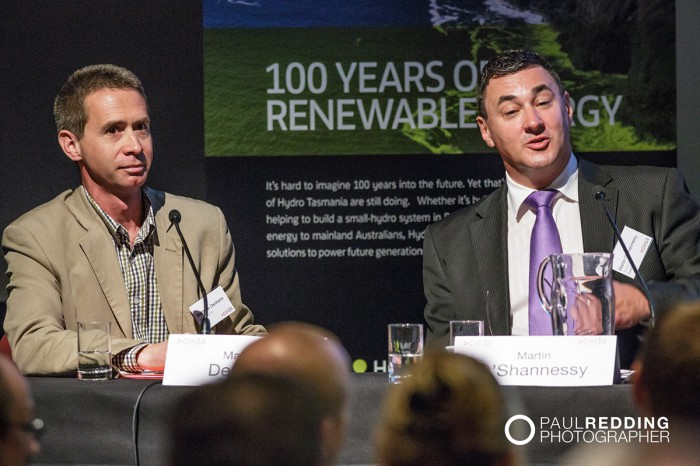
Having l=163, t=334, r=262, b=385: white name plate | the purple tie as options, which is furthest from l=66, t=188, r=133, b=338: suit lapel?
the purple tie

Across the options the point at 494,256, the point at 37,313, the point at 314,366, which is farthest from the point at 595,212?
the point at 314,366

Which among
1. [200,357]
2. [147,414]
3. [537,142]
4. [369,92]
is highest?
[369,92]

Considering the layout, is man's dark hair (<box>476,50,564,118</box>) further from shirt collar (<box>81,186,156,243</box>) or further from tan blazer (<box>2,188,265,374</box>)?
shirt collar (<box>81,186,156,243</box>)

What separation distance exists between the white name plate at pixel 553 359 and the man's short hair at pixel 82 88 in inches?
65.5

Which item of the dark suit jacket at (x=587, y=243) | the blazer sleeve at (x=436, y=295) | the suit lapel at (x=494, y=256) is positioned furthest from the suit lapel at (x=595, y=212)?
the blazer sleeve at (x=436, y=295)

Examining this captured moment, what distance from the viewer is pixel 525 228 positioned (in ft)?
11.7

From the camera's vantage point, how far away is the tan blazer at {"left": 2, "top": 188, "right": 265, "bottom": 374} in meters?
3.11

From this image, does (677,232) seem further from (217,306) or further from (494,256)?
(217,306)

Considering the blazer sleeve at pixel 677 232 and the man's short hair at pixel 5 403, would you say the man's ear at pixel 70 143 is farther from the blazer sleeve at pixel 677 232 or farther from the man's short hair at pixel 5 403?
the man's short hair at pixel 5 403

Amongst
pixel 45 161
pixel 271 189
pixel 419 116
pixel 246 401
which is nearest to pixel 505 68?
pixel 419 116

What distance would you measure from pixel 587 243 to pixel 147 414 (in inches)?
66.3

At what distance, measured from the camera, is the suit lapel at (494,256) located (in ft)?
11.3

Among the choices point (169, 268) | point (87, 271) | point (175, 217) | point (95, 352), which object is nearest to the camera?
point (95, 352)

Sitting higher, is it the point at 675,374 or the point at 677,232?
the point at 677,232
